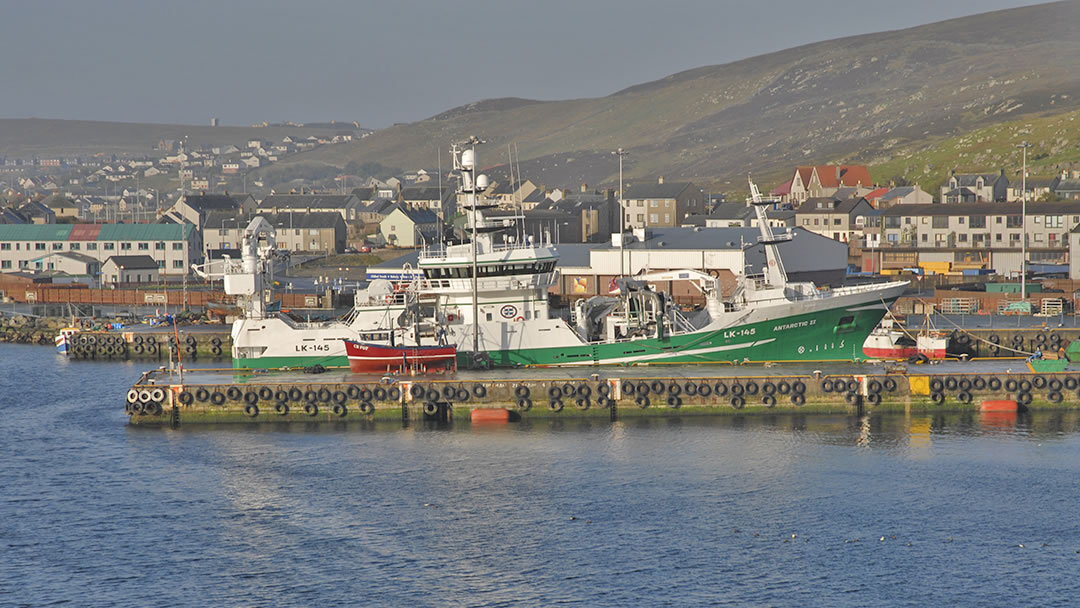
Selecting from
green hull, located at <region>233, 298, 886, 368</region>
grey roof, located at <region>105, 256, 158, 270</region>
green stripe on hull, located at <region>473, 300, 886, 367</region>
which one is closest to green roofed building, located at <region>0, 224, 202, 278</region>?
grey roof, located at <region>105, 256, 158, 270</region>

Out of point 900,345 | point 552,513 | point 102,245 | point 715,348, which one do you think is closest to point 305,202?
point 102,245

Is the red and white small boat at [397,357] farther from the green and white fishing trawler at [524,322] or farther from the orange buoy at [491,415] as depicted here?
the orange buoy at [491,415]

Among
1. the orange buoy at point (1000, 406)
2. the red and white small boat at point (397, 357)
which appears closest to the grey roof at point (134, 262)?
the red and white small boat at point (397, 357)

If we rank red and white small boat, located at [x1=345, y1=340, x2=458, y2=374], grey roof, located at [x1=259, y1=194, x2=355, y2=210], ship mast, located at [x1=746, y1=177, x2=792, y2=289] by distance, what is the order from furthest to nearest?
grey roof, located at [x1=259, y1=194, x2=355, y2=210], ship mast, located at [x1=746, y1=177, x2=792, y2=289], red and white small boat, located at [x1=345, y1=340, x2=458, y2=374]

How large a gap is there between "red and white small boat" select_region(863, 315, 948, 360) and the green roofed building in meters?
81.9

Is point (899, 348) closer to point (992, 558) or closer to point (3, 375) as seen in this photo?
point (992, 558)

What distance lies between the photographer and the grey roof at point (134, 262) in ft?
376

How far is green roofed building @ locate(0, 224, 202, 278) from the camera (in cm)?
12500

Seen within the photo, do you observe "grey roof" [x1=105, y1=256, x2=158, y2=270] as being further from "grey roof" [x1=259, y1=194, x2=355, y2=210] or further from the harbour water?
"grey roof" [x1=259, y1=194, x2=355, y2=210]

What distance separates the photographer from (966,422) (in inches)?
1991

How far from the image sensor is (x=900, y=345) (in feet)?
204

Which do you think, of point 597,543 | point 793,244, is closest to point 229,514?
point 597,543

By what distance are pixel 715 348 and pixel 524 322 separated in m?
9.03

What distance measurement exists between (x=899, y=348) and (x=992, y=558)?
91.5 feet
